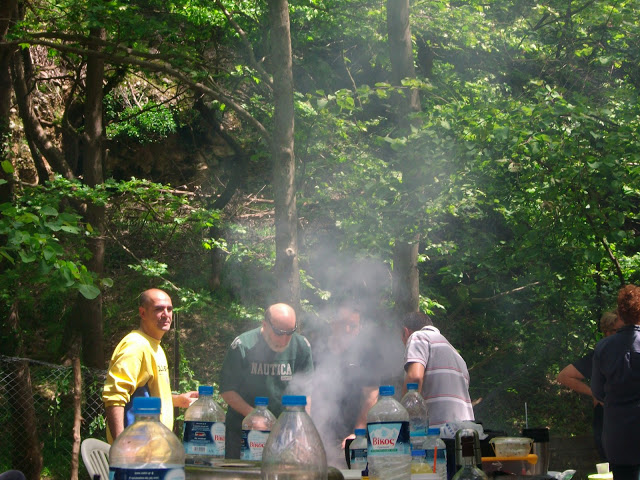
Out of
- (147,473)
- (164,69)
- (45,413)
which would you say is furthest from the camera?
(45,413)

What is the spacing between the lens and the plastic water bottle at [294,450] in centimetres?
189

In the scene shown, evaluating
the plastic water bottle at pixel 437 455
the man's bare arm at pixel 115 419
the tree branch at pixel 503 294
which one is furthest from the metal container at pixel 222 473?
the tree branch at pixel 503 294

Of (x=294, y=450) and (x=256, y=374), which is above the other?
(x=256, y=374)

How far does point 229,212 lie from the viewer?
1178cm

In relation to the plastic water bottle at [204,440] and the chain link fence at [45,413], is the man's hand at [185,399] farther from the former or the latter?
the chain link fence at [45,413]

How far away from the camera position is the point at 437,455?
2420 millimetres

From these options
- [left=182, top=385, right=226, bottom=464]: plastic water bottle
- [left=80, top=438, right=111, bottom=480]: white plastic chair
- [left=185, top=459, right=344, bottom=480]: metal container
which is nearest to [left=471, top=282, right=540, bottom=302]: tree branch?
[left=80, top=438, right=111, bottom=480]: white plastic chair

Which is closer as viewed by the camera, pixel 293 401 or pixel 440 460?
pixel 293 401

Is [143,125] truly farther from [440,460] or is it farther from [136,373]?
[440,460]

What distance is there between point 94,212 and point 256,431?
741 cm

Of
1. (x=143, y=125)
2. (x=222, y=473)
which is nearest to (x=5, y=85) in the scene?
(x=143, y=125)

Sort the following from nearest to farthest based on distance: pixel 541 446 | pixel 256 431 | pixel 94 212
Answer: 1. pixel 256 431
2. pixel 541 446
3. pixel 94 212

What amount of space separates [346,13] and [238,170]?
165 inches

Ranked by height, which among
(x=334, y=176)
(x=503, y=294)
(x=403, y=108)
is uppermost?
(x=403, y=108)
